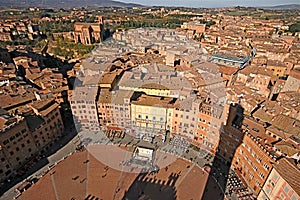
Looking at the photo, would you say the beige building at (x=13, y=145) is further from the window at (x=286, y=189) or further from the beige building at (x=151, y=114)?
the window at (x=286, y=189)

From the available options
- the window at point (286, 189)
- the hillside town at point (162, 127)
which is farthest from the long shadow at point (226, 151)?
the window at point (286, 189)

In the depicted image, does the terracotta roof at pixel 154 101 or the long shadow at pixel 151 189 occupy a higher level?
the terracotta roof at pixel 154 101

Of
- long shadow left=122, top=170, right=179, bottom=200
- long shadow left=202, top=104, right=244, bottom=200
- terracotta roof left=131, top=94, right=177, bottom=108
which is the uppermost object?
terracotta roof left=131, top=94, right=177, bottom=108

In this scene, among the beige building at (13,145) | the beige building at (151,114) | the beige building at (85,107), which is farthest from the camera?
the beige building at (85,107)

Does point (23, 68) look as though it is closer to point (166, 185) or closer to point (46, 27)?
point (166, 185)

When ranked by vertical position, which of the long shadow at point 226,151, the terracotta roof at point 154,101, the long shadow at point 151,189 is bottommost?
the long shadow at point 151,189

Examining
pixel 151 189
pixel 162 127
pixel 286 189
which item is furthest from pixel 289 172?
pixel 162 127

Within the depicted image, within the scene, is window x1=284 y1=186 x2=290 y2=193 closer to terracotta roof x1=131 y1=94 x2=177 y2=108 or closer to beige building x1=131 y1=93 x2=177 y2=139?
beige building x1=131 y1=93 x2=177 y2=139

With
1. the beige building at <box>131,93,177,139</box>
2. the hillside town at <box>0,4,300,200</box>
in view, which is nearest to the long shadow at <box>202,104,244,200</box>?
the hillside town at <box>0,4,300,200</box>
